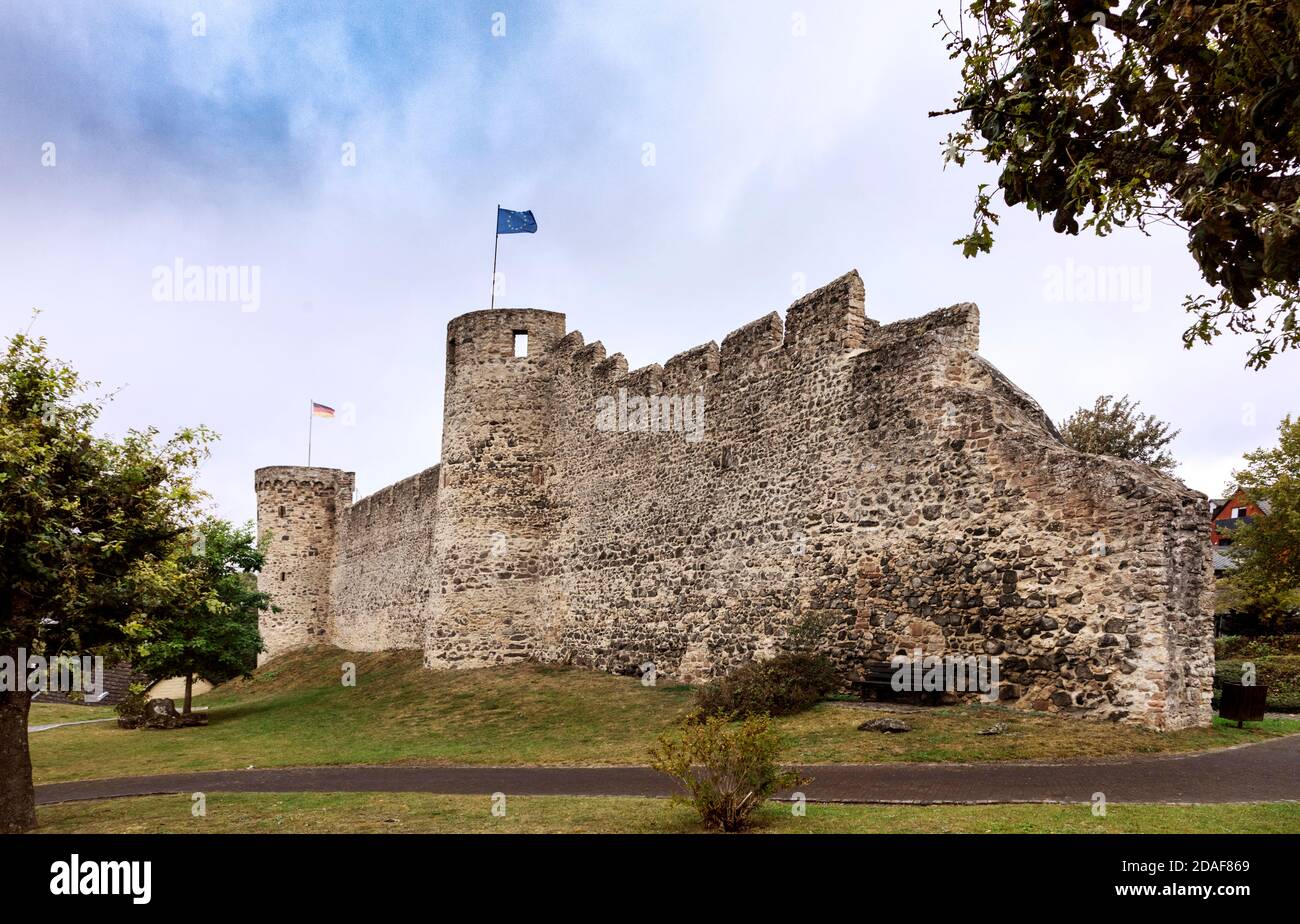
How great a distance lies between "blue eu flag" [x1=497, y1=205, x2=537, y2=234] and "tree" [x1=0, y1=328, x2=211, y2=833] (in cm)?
1677

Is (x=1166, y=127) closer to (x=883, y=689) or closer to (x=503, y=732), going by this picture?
(x=883, y=689)

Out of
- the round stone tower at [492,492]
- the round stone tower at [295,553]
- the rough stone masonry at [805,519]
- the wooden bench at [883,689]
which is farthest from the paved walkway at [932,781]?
the round stone tower at [295,553]

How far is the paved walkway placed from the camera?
30.3 ft

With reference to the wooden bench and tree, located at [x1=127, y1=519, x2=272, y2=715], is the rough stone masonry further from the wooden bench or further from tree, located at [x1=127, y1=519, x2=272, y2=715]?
tree, located at [x1=127, y1=519, x2=272, y2=715]

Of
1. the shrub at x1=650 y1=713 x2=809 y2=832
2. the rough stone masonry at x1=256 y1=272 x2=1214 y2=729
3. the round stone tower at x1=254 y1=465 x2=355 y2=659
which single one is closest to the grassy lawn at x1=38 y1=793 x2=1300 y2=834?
the shrub at x1=650 y1=713 x2=809 y2=832

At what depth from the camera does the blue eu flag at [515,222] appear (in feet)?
88.3

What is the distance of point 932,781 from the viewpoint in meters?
10.1

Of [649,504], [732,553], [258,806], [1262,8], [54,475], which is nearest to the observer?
[1262,8]

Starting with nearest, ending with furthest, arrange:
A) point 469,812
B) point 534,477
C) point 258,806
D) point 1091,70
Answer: point 1091,70
point 469,812
point 258,806
point 534,477

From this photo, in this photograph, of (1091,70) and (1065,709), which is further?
(1065,709)
